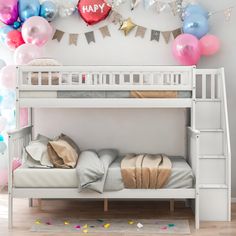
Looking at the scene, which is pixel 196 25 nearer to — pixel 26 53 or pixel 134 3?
pixel 134 3

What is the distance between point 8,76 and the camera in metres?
4.34

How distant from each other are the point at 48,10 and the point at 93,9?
1.29 ft

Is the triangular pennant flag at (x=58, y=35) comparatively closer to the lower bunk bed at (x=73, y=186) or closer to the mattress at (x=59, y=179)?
the lower bunk bed at (x=73, y=186)

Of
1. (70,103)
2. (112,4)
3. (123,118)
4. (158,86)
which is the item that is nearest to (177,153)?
(123,118)

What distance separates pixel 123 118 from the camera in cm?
463

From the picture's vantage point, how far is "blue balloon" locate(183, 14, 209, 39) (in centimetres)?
434

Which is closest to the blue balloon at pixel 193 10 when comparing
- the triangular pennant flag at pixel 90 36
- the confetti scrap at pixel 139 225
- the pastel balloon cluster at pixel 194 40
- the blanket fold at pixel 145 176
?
the pastel balloon cluster at pixel 194 40

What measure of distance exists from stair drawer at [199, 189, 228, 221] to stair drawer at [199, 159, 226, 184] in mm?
110

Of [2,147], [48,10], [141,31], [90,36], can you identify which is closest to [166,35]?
[141,31]

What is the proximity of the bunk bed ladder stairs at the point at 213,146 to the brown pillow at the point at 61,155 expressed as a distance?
0.99 meters

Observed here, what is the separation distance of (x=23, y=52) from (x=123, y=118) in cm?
107

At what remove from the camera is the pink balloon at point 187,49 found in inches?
168

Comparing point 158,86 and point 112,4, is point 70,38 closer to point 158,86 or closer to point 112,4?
point 112,4

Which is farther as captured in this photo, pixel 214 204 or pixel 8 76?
pixel 8 76
